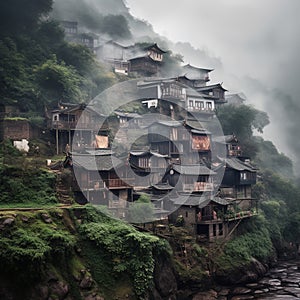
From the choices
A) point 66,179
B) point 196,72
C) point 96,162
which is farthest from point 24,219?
point 196,72

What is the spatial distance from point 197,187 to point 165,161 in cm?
634

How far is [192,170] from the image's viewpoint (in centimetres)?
5653

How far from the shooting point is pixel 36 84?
59188mm

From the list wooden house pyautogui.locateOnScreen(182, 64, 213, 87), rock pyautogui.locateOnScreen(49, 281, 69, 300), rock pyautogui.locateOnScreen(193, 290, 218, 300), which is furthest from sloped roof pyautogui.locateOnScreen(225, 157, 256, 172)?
rock pyautogui.locateOnScreen(49, 281, 69, 300)

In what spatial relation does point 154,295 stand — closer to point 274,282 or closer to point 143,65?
point 274,282

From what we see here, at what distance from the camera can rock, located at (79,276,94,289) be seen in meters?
32.3

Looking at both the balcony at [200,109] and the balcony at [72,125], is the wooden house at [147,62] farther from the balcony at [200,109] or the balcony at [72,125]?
the balcony at [72,125]

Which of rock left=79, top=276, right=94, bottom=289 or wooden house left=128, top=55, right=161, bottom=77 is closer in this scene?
rock left=79, top=276, right=94, bottom=289

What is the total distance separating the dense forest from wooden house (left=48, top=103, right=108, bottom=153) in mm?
2441

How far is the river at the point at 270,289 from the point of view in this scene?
139 ft

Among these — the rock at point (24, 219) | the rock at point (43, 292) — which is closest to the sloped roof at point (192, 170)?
the rock at point (24, 219)

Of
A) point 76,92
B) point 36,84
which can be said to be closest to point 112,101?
point 76,92

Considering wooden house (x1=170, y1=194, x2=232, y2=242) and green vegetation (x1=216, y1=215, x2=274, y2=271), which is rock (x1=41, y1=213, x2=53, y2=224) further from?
green vegetation (x1=216, y1=215, x2=274, y2=271)

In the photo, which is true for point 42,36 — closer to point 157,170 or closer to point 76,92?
point 76,92
